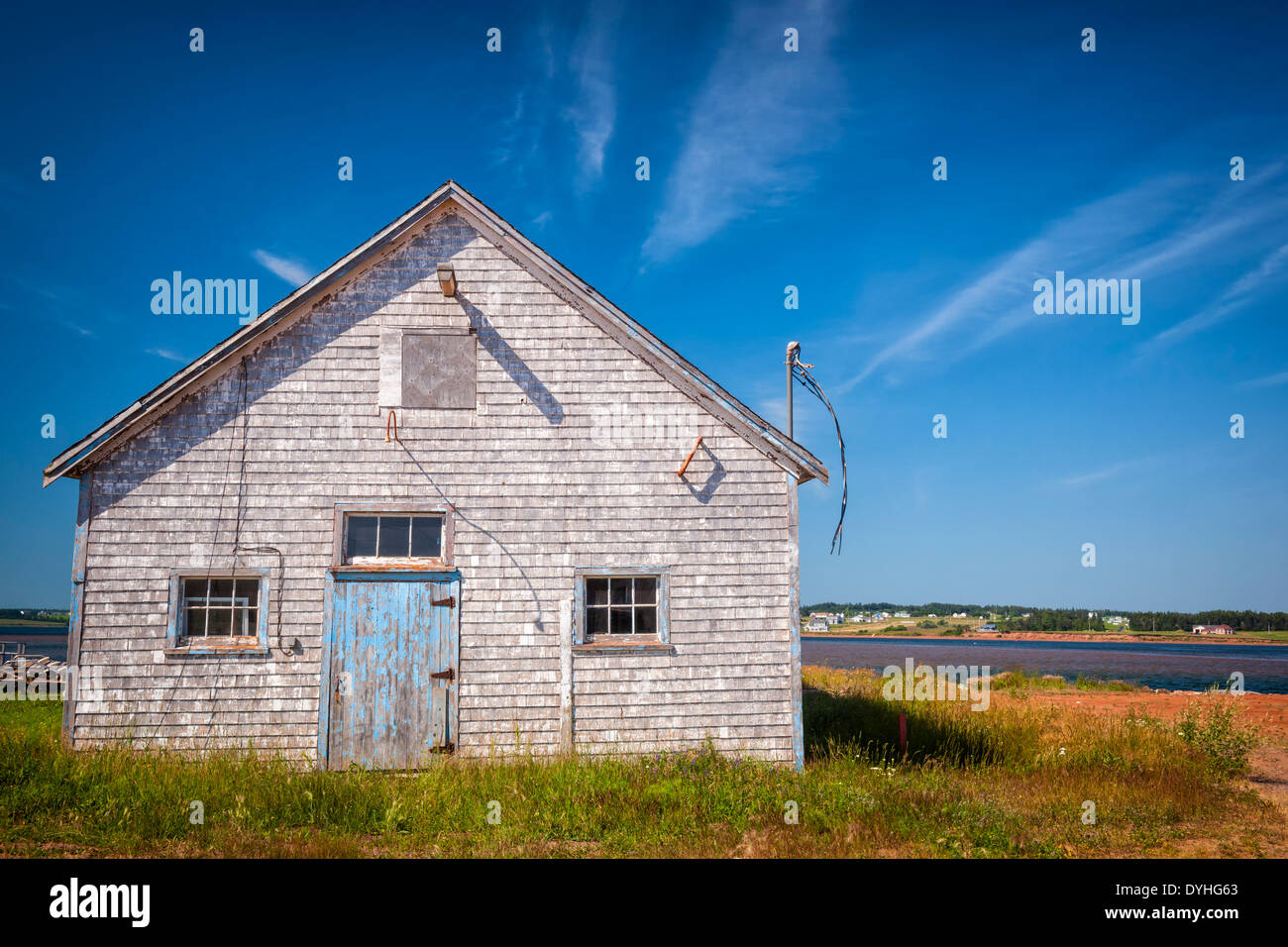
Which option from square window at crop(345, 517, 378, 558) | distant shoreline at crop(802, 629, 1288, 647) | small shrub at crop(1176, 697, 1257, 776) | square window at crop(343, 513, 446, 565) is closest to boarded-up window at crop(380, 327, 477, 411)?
square window at crop(343, 513, 446, 565)

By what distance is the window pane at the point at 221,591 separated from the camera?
9734mm

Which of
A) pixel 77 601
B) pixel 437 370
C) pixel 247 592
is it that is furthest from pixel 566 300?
pixel 77 601

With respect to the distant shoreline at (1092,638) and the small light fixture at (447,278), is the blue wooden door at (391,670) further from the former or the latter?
the distant shoreline at (1092,638)

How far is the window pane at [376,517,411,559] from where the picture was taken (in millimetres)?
10008

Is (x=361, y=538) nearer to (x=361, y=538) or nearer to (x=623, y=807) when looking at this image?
(x=361, y=538)

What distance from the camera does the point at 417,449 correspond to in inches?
398

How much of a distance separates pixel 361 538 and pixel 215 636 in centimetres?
212

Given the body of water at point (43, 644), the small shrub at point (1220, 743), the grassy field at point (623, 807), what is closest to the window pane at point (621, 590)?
the grassy field at point (623, 807)

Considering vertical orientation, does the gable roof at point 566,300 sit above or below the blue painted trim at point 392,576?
above

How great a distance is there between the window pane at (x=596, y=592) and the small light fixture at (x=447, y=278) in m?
4.23

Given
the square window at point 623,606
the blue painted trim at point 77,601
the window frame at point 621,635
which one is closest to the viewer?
the blue painted trim at point 77,601

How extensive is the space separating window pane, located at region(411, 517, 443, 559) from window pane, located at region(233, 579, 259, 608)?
1976mm

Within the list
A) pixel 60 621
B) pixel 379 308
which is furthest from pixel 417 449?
pixel 60 621
